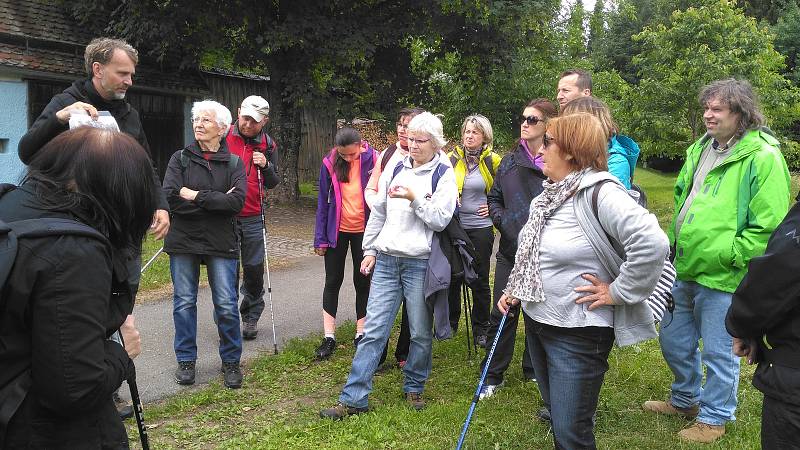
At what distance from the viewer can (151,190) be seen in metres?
2.21

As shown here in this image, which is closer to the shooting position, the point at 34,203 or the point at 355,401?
the point at 34,203

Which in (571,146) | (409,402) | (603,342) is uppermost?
(571,146)

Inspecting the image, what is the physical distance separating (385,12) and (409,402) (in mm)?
12877

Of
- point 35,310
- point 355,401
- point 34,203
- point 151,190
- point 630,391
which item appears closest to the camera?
point 35,310

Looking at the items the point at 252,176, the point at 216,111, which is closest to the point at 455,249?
the point at 216,111

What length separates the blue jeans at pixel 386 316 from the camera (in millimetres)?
4566

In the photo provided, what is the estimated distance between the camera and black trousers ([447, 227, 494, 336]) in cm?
601

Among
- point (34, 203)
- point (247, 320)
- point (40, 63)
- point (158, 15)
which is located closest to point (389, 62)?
point (158, 15)

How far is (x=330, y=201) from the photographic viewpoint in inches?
231

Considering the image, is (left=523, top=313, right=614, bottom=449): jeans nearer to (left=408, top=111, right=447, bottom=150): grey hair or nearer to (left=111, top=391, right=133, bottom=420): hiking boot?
(left=408, top=111, right=447, bottom=150): grey hair

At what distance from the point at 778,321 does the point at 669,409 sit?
2.44 m

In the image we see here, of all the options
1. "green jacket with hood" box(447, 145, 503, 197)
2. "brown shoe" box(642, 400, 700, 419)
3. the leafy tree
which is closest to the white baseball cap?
"green jacket with hood" box(447, 145, 503, 197)

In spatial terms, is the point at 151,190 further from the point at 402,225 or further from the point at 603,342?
the point at 402,225

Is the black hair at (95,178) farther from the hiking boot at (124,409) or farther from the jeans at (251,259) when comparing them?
the jeans at (251,259)
